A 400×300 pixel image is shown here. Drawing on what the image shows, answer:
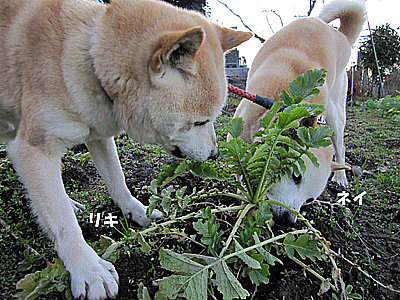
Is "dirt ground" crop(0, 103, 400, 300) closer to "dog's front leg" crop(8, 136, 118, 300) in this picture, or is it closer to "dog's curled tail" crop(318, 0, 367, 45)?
"dog's front leg" crop(8, 136, 118, 300)

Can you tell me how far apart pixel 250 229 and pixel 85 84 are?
1.08 metres

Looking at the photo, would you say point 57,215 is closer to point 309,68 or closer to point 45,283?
point 45,283

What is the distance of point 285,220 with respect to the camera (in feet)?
6.54

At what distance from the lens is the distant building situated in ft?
31.3

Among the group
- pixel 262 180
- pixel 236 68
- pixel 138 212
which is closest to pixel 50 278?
pixel 138 212

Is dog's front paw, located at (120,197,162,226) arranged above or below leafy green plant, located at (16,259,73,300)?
below

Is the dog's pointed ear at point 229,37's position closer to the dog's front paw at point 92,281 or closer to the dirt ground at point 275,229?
the dirt ground at point 275,229

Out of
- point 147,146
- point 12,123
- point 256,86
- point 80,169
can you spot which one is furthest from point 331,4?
point 12,123

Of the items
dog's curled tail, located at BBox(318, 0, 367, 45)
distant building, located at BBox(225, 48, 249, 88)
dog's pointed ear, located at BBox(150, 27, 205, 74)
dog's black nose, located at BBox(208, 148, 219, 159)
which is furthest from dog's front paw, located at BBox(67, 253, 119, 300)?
distant building, located at BBox(225, 48, 249, 88)

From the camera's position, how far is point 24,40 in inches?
61.4

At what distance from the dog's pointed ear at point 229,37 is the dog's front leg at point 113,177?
0.98m

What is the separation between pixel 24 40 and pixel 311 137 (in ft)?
5.00

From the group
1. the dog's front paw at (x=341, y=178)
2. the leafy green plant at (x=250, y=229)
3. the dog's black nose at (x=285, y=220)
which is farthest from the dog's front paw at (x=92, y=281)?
the dog's front paw at (x=341, y=178)

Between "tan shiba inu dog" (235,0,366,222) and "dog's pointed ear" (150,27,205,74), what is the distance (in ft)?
3.79
